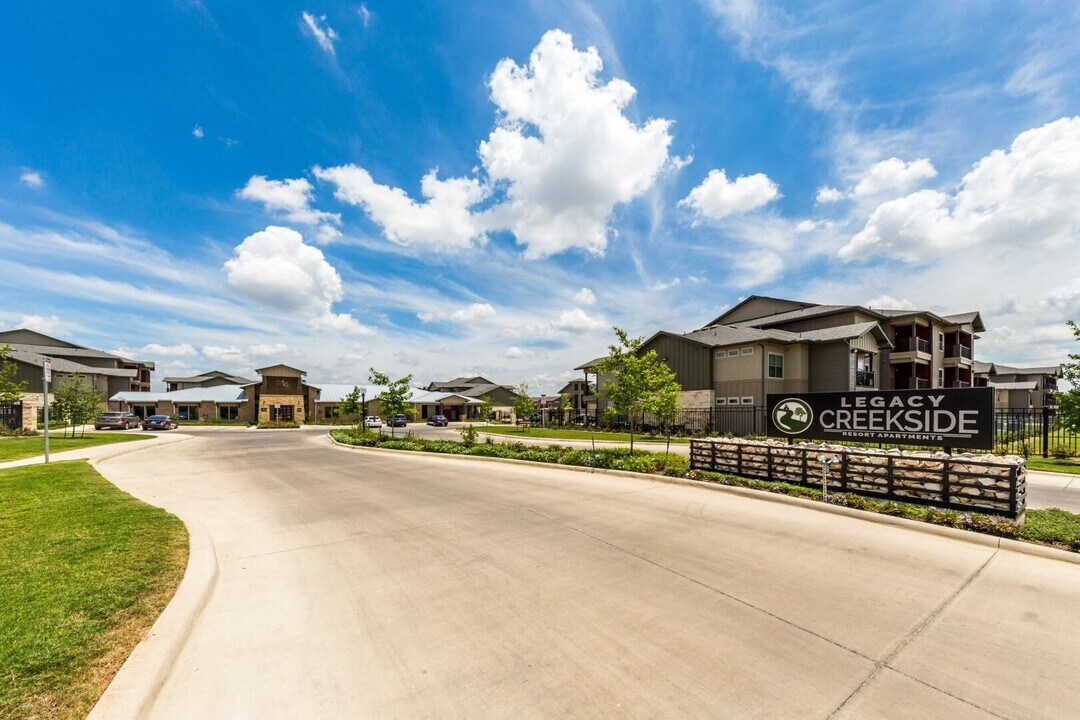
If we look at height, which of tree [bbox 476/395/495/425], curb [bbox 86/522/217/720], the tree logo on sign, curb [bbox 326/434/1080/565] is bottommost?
tree [bbox 476/395/495/425]

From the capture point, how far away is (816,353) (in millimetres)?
29969

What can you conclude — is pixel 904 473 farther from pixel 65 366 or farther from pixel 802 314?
pixel 65 366

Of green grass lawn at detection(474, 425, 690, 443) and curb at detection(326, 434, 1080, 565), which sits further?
green grass lawn at detection(474, 425, 690, 443)

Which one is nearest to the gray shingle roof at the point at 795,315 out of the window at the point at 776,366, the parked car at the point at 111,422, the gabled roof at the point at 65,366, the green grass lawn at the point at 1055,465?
the window at the point at 776,366

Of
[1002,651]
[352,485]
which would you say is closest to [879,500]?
[1002,651]

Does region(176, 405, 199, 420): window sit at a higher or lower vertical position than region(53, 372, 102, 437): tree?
lower

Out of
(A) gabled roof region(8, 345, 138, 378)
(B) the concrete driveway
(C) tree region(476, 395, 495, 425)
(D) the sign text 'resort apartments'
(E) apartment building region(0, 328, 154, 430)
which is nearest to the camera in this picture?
(B) the concrete driveway

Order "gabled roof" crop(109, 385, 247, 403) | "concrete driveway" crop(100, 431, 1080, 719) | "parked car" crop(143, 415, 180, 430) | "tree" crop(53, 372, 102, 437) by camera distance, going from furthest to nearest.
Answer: "gabled roof" crop(109, 385, 247, 403) < "parked car" crop(143, 415, 180, 430) < "tree" crop(53, 372, 102, 437) < "concrete driveway" crop(100, 431, 1080, 719)

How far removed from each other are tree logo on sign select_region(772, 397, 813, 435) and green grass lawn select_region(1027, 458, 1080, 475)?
958 cm

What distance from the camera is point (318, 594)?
4781 millimetres

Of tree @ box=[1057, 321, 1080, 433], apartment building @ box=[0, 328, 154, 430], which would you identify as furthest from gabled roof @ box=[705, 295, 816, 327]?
apartment building @ box=[0, 328, 154, 430]

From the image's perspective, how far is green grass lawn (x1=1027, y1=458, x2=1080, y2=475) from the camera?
1422cm

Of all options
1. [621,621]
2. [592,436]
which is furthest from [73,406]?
A: [621,621]

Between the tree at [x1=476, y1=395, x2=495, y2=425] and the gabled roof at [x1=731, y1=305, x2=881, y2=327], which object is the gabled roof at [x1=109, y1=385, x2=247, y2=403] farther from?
the gabled roof at [x1=731, y1=305, x2=881, y2=327]
